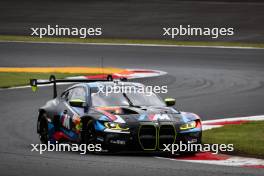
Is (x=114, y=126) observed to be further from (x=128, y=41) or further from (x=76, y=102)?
(x=128, y=41)

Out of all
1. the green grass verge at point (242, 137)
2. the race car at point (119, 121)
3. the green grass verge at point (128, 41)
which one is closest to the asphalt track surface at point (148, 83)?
the race car at point (119, 121)

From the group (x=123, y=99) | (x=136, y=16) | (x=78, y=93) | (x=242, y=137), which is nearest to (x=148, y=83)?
(x=242, y=137)

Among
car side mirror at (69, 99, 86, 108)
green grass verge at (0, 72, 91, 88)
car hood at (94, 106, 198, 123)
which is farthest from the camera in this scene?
green grass verge at (0, 72, 91, 88)

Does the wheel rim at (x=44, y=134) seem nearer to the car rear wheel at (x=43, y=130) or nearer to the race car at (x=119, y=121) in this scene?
the car rear wheel at (x=43, y=130)

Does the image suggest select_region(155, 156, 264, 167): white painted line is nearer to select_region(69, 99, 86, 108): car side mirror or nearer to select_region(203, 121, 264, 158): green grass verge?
select_region(203, 121, 264, 158): green grass verge

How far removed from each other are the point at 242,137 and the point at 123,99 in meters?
2.48

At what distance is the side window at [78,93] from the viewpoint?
16867 mm

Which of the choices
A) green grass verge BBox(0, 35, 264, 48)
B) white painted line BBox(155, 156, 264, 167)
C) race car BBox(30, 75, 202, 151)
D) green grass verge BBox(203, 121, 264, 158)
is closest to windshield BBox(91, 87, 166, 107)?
race car BBox(30, 75, 202, 151)

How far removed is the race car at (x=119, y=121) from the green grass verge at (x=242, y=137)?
92 centimetres

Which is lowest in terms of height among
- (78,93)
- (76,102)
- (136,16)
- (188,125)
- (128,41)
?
(188,125)

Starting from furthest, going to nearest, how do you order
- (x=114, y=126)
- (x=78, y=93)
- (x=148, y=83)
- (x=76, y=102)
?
(x=148, y=83), (x=78, y=93), (x=76, y=102), (x=114, y=126)

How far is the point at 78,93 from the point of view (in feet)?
56.2

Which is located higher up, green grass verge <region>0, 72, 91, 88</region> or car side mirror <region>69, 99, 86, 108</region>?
green grass verge <region>0, 72, 91, 88</region>

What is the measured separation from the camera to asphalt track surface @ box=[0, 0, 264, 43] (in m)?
43.5
